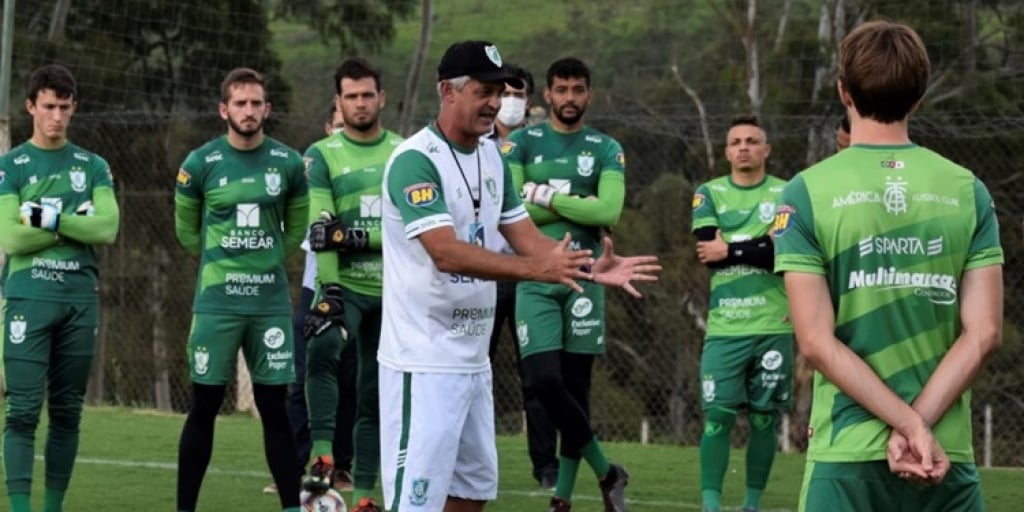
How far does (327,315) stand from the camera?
26.3 ft

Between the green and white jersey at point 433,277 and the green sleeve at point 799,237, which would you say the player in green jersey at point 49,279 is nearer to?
the green and white jersey at point 433,277

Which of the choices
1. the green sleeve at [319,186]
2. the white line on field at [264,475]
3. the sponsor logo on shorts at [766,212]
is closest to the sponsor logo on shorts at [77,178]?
the green sleeve at [319,186]

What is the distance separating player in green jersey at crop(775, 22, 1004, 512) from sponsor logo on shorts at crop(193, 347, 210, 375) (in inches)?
171

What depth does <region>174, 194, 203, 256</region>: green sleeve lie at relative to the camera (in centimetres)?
826

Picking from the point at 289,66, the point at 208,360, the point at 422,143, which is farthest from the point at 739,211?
the point at 289,66

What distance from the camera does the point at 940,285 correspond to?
4.07m

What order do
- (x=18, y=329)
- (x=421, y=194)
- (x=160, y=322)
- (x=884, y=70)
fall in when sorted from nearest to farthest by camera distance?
(x=884, y=70)
(x=421, y=194)
(x=18, y=329)
(x=160, y=322)

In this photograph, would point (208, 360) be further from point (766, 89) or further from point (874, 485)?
point (766, 89)

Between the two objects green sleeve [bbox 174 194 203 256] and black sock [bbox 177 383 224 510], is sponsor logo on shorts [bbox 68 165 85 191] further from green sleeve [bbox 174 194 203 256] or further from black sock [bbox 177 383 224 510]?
black sock [bbox 177 383 224 510]

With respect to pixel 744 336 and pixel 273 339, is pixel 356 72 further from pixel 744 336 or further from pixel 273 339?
pixel 744 336

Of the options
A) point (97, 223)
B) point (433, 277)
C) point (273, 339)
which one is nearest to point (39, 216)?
point (97, 223)

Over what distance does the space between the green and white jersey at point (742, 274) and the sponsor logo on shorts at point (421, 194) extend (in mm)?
3402

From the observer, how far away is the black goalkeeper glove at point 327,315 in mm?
7980

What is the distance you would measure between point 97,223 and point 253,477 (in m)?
2.61
